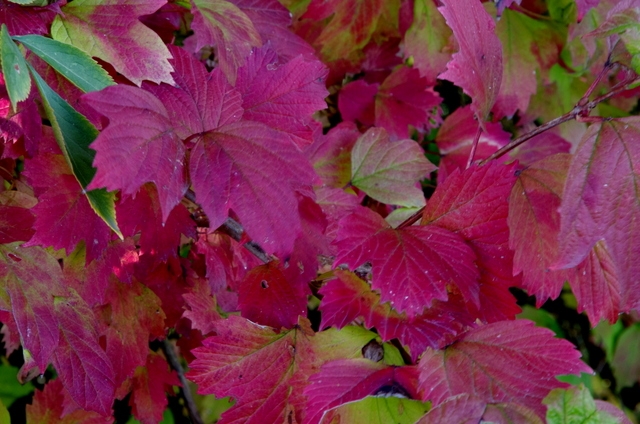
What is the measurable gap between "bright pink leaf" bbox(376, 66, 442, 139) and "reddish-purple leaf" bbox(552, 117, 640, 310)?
0.48 m

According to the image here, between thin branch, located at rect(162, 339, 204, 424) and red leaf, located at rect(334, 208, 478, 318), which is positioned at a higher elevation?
red leaf, located at rect(334, 208, 478, 318)

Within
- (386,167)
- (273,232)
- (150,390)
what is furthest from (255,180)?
(150,390)

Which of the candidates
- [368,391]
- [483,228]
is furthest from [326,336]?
[483,228]

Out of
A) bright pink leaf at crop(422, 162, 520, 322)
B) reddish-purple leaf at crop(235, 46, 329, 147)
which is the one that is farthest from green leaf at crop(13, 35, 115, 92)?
bright pink leaf at crop(422, 162, 520, 322)

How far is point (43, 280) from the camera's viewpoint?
59cm

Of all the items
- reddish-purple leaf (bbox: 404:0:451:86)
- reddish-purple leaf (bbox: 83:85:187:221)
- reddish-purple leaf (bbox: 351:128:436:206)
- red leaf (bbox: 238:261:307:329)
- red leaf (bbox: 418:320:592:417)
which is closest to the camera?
reddish-purple leaf (bbox: 83:85:187:221)

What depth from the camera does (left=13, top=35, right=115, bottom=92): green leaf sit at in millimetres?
482

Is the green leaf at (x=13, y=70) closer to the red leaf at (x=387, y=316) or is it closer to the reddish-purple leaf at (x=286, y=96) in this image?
the reddish-purple leaf at (x=286, y=96)

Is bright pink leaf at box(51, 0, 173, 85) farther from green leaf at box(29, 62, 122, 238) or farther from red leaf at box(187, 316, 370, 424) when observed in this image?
red leaf at box(187, 316, 370, 424)

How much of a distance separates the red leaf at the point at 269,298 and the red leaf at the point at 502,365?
16 centimetres

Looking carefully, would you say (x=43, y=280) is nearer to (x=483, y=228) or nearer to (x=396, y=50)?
(x=483, y=228)

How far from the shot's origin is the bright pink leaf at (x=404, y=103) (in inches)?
38.6

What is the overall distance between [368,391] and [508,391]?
0.13 meters

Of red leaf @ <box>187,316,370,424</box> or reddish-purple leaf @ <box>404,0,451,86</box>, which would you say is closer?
red leaf @ <box>187,316,370,424</box>
